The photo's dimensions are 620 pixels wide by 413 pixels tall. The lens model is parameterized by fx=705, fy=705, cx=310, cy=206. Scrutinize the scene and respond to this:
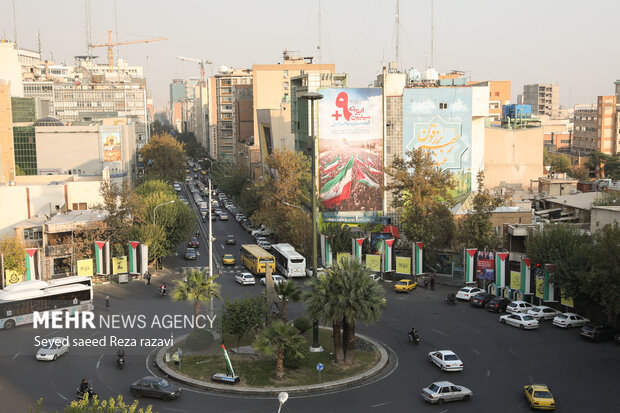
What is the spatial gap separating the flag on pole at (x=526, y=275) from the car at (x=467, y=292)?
2.89 m

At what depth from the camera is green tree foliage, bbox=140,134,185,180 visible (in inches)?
4399

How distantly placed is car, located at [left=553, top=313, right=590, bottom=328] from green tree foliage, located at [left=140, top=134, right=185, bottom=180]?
258 ft

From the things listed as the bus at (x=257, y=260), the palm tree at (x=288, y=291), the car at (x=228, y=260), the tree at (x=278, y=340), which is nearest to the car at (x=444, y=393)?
the tree at (x=278, y=340)

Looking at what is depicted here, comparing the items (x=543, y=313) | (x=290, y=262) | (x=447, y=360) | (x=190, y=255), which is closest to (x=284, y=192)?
(x=190, y=255)

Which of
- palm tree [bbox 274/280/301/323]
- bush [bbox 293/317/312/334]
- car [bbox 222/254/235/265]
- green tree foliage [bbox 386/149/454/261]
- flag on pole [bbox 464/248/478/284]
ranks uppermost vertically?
green tree foliage [bbox 386/149/454/261]

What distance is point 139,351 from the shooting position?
35.0 m

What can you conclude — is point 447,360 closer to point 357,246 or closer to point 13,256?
point 357,246

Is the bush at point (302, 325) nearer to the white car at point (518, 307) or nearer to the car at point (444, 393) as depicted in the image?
the car at point (444, 393)

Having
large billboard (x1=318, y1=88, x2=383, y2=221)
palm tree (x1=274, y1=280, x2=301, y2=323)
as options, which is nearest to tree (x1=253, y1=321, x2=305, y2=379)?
palm tree (x1=274, y1=280, x2=301, y2=323)

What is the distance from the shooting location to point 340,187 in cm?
6400

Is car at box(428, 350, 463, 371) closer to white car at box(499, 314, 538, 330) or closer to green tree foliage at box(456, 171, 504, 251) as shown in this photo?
white car at box(499, 314, 538, 330)

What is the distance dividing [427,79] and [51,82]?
118803mm

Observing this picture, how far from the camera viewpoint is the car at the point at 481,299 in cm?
4416

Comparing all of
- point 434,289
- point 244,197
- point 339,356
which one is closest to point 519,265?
point 434,289
